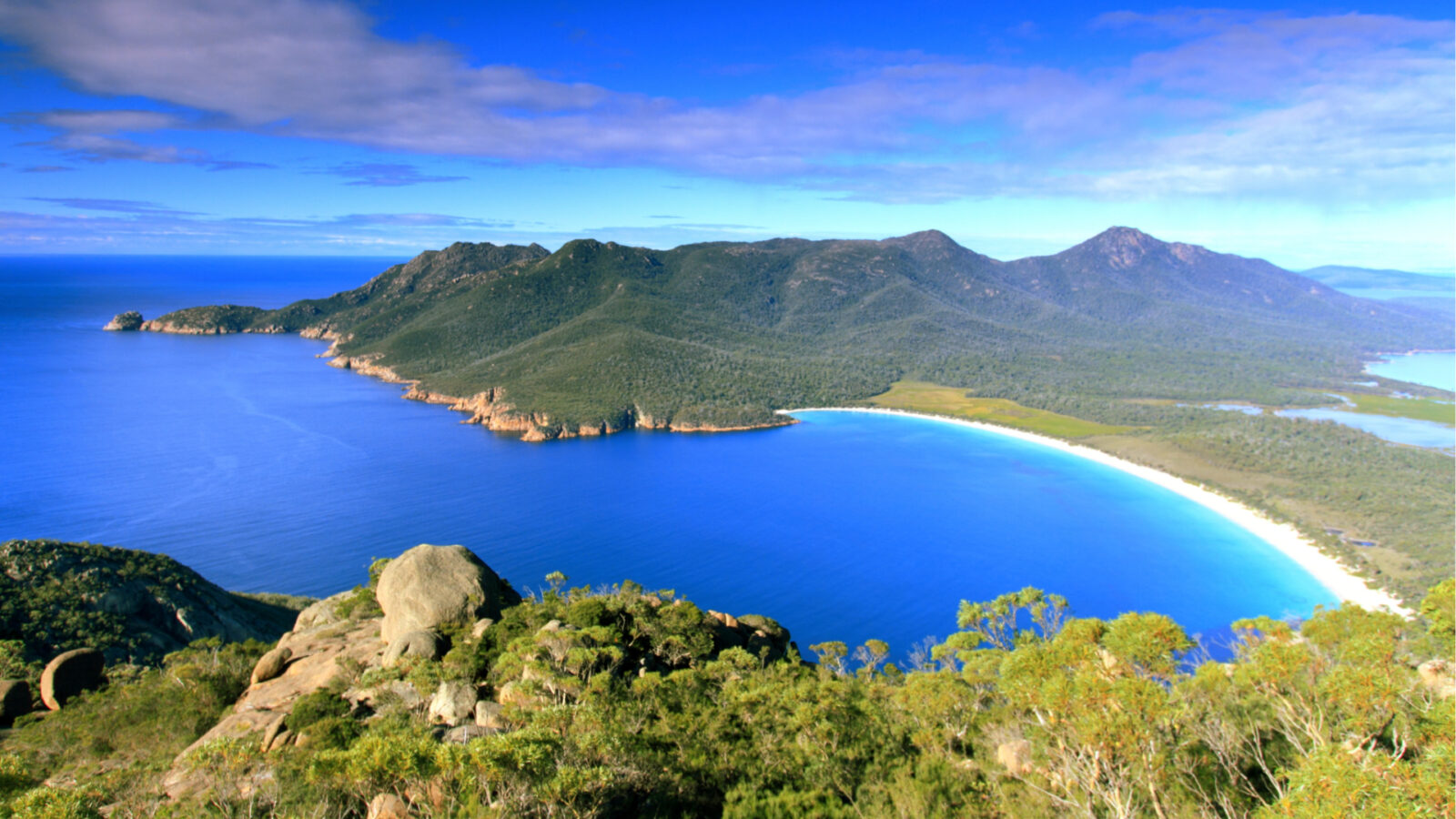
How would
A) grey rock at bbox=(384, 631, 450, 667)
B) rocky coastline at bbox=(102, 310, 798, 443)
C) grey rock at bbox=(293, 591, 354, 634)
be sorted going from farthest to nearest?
rocky coastline at bbox=(102, 310, 798, 443)
grey rock at bbox=(293, 591, 354, 634)
grey rock at bbox=(384, 631, 450, 667)

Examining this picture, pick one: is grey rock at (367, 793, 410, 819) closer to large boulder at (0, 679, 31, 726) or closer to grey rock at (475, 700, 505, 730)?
grey rock at (475, 700, 505, 730)

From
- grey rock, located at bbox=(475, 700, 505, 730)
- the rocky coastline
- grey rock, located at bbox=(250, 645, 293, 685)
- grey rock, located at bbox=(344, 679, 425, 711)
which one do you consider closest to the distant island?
the rocky coastline

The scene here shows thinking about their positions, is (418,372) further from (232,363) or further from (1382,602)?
(1382,602)

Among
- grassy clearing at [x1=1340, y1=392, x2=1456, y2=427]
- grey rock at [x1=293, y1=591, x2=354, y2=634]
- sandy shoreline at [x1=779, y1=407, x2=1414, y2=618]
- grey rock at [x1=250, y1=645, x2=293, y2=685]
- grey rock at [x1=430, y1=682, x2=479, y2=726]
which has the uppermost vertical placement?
grey rock at [x1=430, y1=682, x2=479, y2=726]

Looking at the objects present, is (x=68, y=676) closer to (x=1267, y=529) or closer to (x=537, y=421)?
(x=537, y=421)

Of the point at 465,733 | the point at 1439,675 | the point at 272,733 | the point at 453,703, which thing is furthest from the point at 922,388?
the point at 272,733

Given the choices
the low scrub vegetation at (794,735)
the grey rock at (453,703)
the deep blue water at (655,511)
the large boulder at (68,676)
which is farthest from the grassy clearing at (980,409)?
the large boulder at (68,676)
